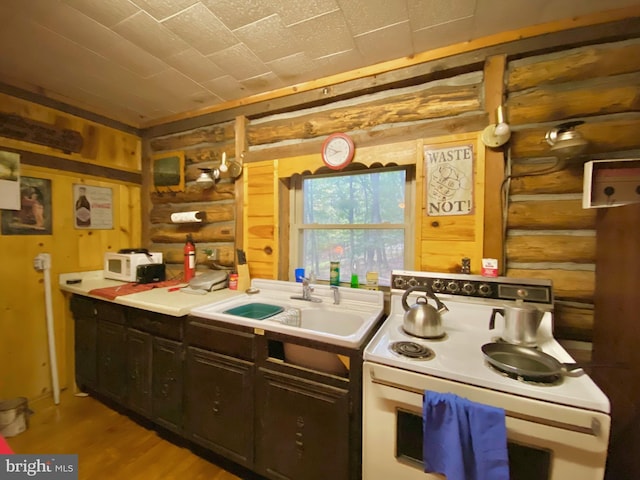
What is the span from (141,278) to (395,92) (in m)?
2.50

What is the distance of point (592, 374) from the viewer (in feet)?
4.37

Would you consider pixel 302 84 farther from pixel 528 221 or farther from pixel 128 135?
pixel 128 135

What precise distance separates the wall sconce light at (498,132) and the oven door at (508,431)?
129cm

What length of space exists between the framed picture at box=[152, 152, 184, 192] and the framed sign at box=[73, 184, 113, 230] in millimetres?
458

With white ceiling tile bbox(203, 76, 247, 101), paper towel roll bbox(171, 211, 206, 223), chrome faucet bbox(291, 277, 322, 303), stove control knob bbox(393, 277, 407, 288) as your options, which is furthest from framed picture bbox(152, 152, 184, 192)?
stove control knob bbox(393, 277, 407, 288)

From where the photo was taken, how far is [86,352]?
7.54 ft

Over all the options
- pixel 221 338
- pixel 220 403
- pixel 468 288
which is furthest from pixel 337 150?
pixel 220 403

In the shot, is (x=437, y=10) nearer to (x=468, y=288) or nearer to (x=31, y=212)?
(x=468, y=288)

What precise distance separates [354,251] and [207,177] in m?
1.43

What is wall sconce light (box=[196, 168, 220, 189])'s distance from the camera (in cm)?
238

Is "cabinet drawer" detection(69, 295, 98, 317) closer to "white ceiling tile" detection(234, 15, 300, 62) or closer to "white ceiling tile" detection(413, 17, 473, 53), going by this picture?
"white ceiling tile" detection(234, 15, 300, 62)

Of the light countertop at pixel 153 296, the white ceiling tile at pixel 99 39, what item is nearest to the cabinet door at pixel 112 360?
the light countertop at pixel 153 296

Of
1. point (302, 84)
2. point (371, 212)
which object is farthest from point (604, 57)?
point (302, 84)

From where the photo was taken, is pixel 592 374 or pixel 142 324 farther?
pixel 142 324
